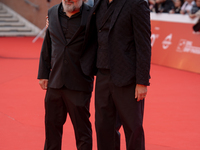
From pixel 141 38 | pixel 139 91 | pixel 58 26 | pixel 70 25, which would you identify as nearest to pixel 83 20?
pixel 70 25

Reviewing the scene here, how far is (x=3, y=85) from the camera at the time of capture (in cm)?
604

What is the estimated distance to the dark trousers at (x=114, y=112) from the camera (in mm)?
2355

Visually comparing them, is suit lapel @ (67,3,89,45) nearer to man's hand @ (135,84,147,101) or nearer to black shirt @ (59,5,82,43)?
black shirt @ (59,5,82,43)

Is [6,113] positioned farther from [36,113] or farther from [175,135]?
[175,135]

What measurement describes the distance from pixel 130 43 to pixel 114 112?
1.97 ft

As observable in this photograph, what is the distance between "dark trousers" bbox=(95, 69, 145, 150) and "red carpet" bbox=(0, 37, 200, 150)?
938 millimetres

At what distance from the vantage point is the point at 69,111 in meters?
2.71

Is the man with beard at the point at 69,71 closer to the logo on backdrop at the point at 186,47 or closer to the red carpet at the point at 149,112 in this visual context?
the red carpet at the point at 149,112

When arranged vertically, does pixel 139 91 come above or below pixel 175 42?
above

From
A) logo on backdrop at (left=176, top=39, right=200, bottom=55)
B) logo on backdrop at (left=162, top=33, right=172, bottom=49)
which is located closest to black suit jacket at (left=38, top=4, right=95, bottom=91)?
logo on backdrop at (left=176, top=39, right=200, bottom=55)

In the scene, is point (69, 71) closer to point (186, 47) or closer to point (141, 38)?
point (141, 38)

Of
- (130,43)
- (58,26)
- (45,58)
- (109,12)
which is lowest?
(45,58)

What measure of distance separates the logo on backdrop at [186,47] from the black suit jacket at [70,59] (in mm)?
5780

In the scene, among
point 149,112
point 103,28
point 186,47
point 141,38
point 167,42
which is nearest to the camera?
point 141,38
